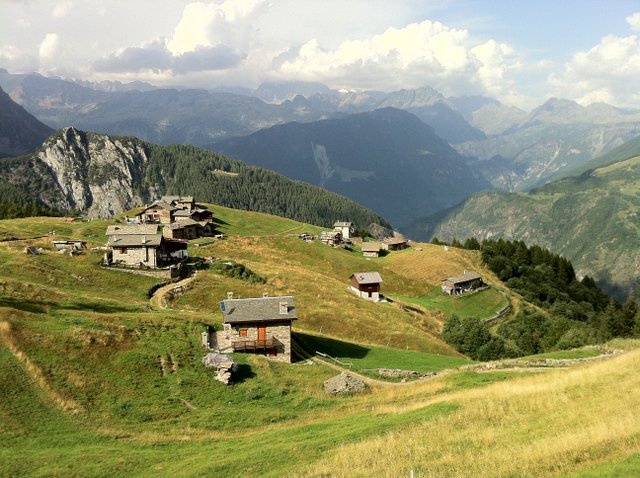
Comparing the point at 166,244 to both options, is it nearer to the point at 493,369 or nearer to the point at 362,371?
the point at 362,371

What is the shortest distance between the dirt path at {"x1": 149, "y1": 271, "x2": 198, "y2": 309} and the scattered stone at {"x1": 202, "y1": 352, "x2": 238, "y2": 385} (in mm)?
26448

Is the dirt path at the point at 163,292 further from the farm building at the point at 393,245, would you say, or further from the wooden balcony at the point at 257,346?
the farm building at the point at 393,245

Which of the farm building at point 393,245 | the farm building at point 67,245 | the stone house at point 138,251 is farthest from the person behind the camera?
the farm building at point 393,245

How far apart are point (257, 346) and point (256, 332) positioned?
6.35 ft

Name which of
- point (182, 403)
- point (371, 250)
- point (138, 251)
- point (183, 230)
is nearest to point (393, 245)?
point (371, 250)

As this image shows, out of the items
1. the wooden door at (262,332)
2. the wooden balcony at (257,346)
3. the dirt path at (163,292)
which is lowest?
the dirt path at (163,292)

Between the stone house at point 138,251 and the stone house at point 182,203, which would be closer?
the stone house at point 138,251

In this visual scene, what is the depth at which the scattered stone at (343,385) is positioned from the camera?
144ft

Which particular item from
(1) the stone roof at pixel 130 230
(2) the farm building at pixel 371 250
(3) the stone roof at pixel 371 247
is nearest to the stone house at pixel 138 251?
(1) the stone roof at pixel 130 230

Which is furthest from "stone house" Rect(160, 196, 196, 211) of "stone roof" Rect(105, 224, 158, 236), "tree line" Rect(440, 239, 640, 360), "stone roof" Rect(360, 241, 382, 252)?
"tree line" Rect(440, 239, 640, 360)

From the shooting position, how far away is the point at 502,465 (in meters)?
20.2

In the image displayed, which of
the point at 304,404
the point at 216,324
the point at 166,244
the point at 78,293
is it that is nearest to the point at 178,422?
the point at 304,404

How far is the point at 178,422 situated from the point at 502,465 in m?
24.1

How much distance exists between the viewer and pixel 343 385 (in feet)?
145
